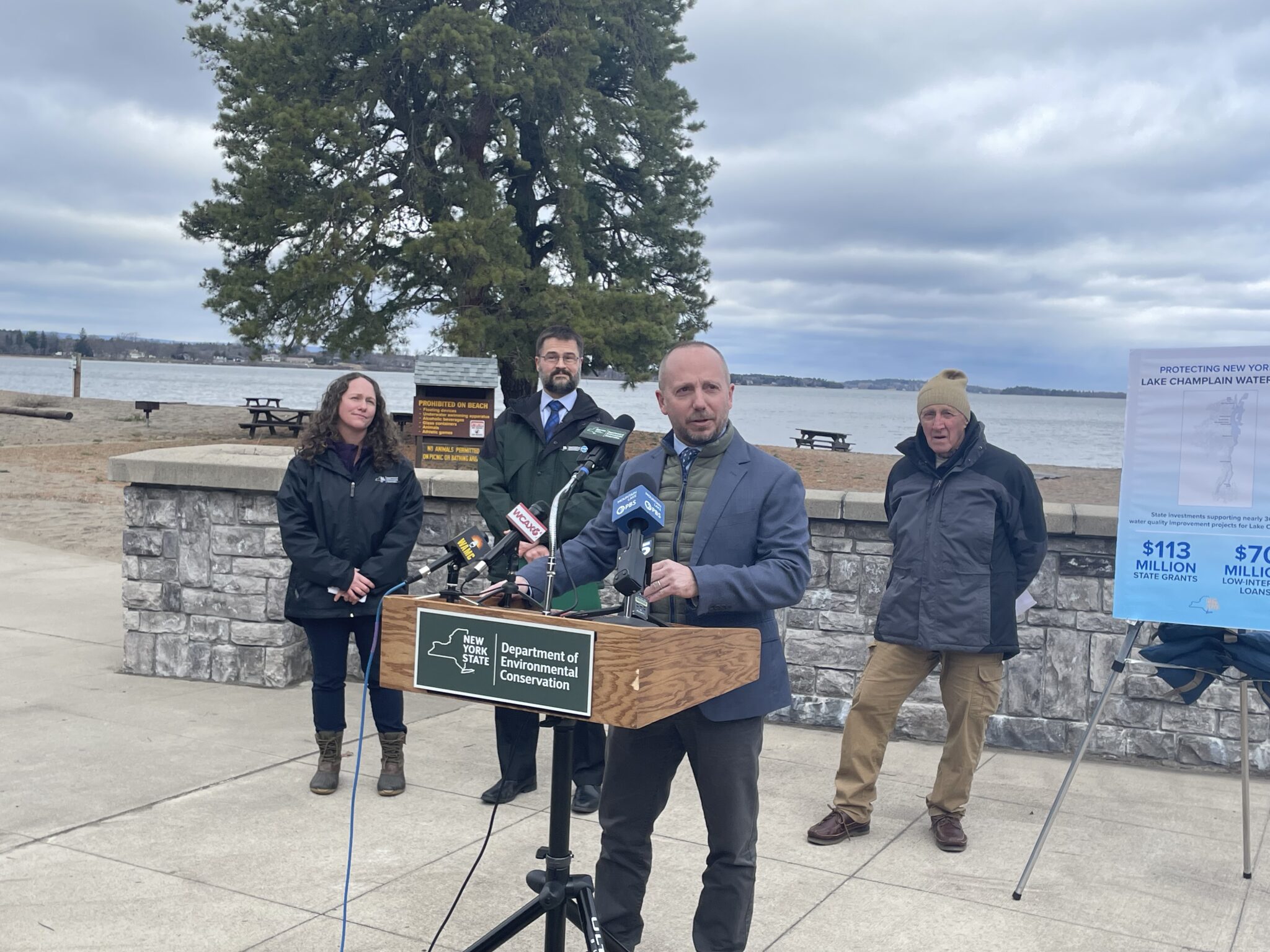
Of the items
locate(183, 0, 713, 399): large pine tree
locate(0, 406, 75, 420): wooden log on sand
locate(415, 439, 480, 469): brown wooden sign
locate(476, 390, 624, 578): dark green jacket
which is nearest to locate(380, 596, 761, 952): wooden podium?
locate(476, 390, 624, 578): dark green jacket

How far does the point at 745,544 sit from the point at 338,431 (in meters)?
2.81

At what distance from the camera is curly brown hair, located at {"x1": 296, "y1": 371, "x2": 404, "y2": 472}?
5457 mm

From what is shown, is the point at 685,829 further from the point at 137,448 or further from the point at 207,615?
the point at 137,448

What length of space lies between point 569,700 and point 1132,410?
9.99 ft

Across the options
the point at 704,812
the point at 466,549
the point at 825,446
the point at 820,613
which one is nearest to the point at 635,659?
the point at 466,549

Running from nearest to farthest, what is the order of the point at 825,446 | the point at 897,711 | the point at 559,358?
the point at 897,711 → the point at 559,358 → the point at 825,446

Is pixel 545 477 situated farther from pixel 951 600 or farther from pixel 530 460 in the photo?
pixel 951 600

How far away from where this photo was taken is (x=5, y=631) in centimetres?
859

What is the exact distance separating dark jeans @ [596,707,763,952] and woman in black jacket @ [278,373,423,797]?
7.26 ft

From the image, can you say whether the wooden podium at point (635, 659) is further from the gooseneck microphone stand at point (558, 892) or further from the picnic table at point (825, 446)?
the picnic table at point (825, 446)

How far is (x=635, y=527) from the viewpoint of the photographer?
2807 mm

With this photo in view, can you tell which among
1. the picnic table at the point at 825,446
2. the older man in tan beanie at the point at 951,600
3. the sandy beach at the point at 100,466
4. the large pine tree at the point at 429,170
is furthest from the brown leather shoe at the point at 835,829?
the picnic table at the point at 825,446

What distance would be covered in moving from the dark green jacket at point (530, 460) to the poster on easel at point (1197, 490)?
2.23 m

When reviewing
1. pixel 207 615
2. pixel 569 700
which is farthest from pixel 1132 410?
pixel 207 615
